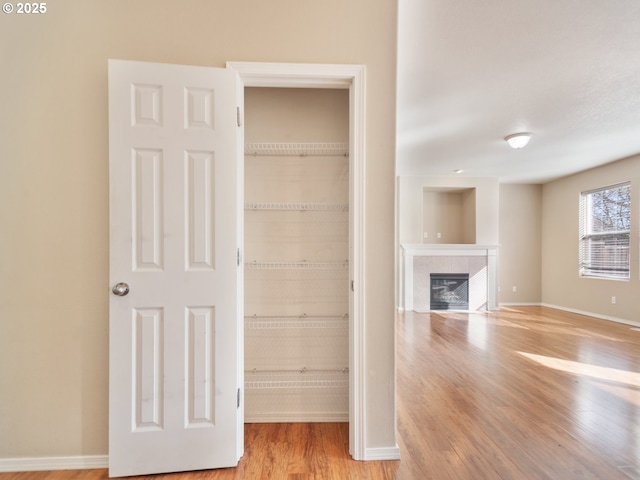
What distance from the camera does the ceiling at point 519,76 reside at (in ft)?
6.57

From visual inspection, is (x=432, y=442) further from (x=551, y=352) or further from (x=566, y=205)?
(x=566, y=205)

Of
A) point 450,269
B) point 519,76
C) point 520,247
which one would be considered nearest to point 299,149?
point 519,76

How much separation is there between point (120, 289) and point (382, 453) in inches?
66.9

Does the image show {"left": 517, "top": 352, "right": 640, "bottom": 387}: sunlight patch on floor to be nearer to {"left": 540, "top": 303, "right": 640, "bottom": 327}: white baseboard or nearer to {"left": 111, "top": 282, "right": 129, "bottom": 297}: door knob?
{"left": 540, "top": 303, "right": 640, "bottom": 327}: white baseboard

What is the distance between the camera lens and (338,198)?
7.14 ft

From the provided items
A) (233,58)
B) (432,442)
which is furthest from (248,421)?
(233,58)

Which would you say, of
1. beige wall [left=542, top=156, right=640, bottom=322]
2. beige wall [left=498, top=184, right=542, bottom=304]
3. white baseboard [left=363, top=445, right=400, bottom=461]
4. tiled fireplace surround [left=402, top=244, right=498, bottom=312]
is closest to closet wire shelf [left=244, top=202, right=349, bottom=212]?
white baseboard [left=363, top=445, right=400, bottom=461]

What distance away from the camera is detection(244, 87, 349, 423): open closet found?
2.14 m

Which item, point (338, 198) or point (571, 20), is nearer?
point (571, 20)

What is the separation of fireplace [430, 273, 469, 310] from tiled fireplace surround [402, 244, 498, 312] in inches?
→ 3.4

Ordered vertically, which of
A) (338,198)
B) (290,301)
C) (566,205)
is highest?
(566,205)

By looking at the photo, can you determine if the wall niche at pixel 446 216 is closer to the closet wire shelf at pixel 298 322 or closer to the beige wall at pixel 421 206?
the beige wall at pixel 421 206

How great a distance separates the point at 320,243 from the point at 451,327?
11.9 ft

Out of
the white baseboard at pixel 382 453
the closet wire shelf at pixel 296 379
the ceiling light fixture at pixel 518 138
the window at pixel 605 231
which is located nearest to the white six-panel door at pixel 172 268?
the closet wire shelf at pixel 296 379
